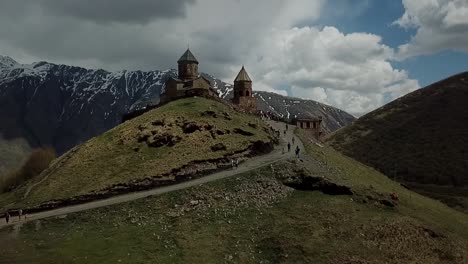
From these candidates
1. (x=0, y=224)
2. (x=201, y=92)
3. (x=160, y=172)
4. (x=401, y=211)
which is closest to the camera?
(x=401, y=211)

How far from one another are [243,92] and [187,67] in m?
13.7

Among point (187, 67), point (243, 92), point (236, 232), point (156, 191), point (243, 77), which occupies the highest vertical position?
point (187, 67)

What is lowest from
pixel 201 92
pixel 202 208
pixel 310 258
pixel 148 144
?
pixel 310 258

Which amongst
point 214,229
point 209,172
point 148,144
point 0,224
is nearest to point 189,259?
point 214,229

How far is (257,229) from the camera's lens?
44750mm

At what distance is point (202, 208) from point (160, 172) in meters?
11.1

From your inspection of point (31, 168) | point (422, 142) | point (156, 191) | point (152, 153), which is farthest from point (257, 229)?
point (422, 142)

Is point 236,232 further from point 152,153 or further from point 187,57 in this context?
point 187,57

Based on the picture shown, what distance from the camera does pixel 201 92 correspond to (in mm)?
85438

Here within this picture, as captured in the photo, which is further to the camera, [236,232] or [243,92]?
[243,92]

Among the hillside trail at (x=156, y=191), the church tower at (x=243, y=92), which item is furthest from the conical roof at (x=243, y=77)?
the hillside trail at (x=156, y=191)

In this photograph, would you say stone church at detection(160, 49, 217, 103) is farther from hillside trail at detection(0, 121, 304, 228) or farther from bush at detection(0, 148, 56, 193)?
hillside trail at detection(0, 121, 304, 228)

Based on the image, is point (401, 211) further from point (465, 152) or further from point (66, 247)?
point (465, 152)

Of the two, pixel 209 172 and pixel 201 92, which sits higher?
pixel 201 92
